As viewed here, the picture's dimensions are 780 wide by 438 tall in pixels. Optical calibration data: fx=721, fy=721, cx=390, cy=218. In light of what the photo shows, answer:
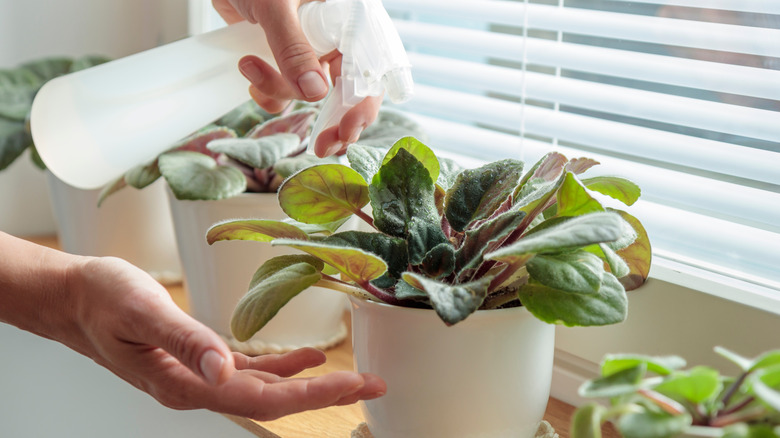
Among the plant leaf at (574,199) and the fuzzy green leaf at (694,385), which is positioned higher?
the plant leaf at (574,199)

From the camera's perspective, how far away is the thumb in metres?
0.54

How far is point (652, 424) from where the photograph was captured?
26cm

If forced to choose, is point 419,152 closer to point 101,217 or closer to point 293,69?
point 293,69

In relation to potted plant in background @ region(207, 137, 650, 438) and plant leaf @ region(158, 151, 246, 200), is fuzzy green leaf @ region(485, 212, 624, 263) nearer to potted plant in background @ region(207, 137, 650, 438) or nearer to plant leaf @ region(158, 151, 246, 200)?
potted plant in background @ region(207, 137, 650, 438)

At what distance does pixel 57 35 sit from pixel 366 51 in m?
0.75

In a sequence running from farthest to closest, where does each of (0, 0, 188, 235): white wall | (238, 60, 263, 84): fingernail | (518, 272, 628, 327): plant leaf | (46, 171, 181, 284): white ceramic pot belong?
(0, 0, 188, 235): white wall
(46, 171, 181, 284): white ceramic pot
(238, 60, 263, 84): fingernail
(518, 272, 628, 327): plant leaf

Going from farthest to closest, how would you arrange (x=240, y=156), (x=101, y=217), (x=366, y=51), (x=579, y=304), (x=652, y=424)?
(x=101, y=217)
(x=240, y=156)
(x=366, y=51)
(x=579, y=304)
(x=652, y=424)

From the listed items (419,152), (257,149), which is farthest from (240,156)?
(419,152)

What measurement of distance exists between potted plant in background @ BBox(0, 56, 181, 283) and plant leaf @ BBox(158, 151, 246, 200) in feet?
0.72

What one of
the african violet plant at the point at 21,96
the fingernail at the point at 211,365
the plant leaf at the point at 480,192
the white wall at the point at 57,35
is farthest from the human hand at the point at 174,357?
the white wall at the point at 57,35

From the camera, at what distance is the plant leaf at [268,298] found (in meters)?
0.40

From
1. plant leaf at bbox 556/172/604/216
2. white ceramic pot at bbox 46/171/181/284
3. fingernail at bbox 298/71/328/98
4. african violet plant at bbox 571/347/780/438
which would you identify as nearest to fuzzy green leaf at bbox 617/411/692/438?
african violet plant at bbox 571/347/780/438

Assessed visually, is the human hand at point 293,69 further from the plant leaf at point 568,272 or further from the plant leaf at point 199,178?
the plant leaf at point 568,272

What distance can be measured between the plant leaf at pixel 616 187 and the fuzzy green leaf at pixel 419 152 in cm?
9
